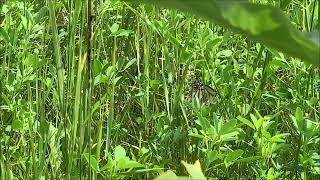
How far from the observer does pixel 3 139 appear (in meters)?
1.40

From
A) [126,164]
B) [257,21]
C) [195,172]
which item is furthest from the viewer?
[126,164]


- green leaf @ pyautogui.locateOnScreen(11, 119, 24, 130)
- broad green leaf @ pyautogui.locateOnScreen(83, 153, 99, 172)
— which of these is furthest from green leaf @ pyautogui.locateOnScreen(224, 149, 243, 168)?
green leaf @ pyautogui.locateOnScreen(11, 119, 24, 130)

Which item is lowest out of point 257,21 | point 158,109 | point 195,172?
point 158,109

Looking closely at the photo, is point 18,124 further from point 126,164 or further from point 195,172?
point 195,172

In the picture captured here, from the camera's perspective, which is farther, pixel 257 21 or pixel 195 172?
pixel 195 172

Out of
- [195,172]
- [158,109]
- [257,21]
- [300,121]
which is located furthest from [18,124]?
[257,21]

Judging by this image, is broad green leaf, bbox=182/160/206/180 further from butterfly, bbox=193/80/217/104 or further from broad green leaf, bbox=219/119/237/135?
butterfly, bbox=193/80/217/104

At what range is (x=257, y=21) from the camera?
0.76ft

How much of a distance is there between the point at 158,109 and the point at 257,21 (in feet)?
4.80

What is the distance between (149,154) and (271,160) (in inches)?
10.8

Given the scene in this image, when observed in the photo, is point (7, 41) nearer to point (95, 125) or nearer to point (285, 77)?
point (95, 125)

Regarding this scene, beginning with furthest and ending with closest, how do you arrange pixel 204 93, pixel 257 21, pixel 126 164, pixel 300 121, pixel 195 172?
pixel 204 93, pixel 300 121, pixel 126 164, pixel 195 172, pixel 257 21

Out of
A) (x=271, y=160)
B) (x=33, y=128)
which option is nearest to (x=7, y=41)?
(x=33, y=128)

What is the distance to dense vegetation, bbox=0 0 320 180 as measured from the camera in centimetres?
125
